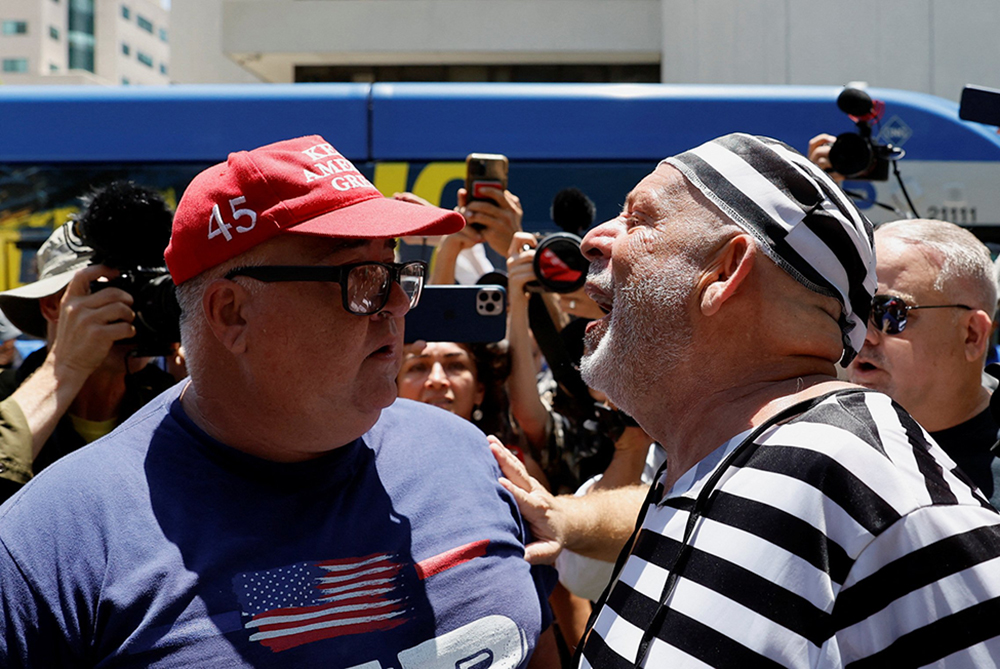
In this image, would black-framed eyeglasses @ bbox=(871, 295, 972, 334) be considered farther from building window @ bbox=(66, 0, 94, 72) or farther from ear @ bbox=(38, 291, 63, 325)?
building window @ bbox=(66, 0, 94, 72)

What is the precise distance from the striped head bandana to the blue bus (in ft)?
11.5

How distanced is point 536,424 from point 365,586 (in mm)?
1883

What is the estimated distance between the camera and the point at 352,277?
5.75ft

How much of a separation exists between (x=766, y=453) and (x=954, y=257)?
1679 millimetres

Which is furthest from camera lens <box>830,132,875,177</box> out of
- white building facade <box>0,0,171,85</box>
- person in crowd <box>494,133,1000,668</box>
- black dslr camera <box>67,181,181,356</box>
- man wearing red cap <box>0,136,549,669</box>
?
white building facade <box>0,0,171,85</box>

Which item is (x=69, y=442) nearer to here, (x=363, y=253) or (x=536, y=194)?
(x=363, y=253)

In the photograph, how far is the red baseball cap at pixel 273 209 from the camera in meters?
1.71

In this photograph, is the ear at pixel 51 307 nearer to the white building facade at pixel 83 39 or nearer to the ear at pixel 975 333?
the ear at pixel 975 333

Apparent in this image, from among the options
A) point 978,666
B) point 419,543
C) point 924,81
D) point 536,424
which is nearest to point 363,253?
point 419,543

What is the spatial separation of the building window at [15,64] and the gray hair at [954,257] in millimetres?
66057

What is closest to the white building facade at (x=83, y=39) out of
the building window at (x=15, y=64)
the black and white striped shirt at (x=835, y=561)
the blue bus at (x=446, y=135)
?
the building window at (x=15, y=64)

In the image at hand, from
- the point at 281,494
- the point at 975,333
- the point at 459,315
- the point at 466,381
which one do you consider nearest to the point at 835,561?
the point at 281,494

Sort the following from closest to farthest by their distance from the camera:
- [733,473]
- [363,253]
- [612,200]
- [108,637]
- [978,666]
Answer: [978,666], [733,473], [108,637], [363,253], [612,200]

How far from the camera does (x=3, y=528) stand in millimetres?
1493
